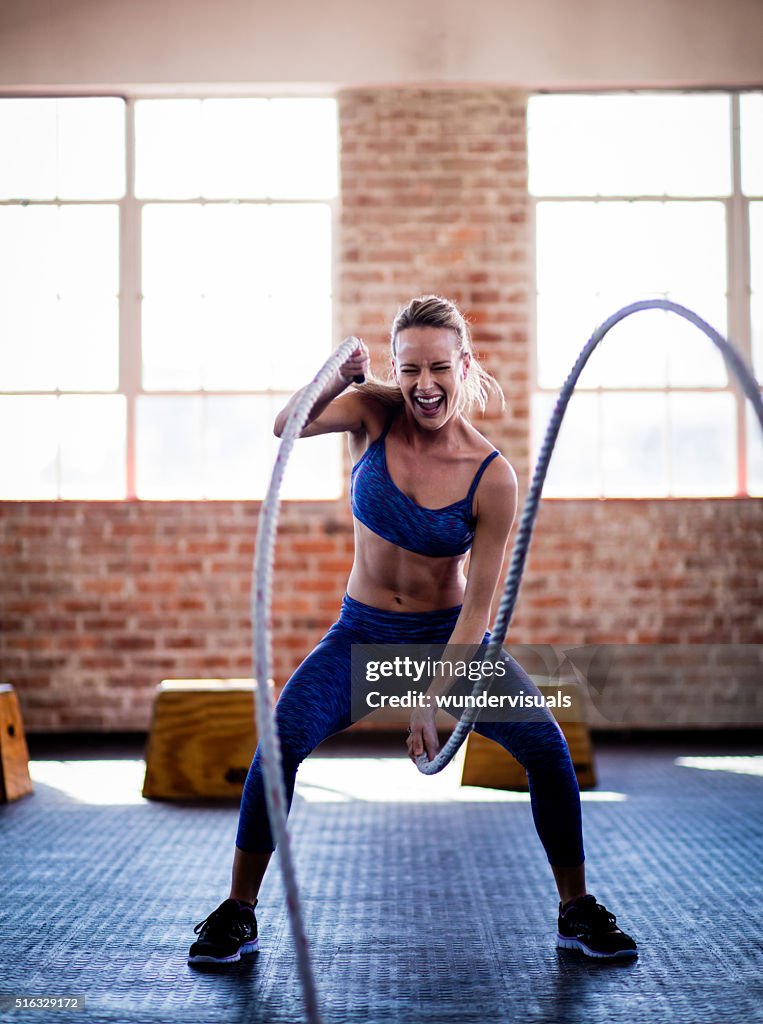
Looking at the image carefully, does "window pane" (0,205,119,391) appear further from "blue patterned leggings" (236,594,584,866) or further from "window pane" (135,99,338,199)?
"blue patterned leggings" (236,594,584,866)

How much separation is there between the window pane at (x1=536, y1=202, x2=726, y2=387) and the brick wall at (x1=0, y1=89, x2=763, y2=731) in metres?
0.24

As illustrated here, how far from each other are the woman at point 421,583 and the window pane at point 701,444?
3472 millimetres

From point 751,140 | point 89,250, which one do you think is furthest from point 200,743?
point 751,140

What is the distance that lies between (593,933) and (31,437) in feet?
13.8

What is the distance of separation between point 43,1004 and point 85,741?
350cm

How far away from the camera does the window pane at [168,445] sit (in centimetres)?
568

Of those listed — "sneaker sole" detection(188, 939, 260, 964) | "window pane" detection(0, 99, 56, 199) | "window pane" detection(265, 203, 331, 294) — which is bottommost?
"sneaker sole" detection(188, 939, 260, 964)

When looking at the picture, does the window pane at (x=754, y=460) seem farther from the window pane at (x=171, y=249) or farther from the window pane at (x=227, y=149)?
the window pane at (x=171, y=249)

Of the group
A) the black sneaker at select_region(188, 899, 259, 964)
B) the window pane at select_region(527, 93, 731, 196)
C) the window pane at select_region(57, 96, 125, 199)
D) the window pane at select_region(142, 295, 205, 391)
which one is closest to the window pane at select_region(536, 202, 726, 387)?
the window pane at select_region(527, 93, 731, 196)

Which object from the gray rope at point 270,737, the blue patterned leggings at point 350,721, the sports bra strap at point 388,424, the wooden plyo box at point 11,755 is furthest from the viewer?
the wooden plyo box at point 11,755

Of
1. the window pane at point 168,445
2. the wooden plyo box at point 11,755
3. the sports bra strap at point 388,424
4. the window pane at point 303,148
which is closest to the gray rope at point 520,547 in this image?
the sports bra strap at point 388,424

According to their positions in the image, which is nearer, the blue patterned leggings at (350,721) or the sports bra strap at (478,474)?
the blue patterned leggings at (350,721)

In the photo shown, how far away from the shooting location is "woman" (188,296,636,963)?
2252 millimetres

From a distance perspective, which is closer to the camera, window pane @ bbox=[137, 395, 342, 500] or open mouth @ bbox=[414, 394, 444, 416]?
open mouth @ bbox=[414, 394, 444, 416]
